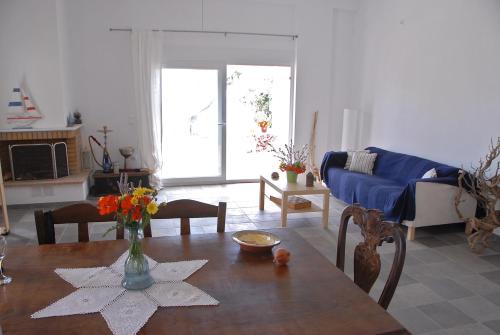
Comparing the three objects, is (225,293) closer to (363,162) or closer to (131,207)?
(131,207)

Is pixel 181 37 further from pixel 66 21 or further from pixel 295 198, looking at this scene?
pixel 295 198

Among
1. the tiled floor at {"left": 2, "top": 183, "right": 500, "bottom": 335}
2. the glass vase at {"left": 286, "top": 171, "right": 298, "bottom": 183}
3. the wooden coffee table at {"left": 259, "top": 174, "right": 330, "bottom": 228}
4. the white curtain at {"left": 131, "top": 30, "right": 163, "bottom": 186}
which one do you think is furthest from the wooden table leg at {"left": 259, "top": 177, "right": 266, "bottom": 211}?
the white curtain at {"left": 131, "top": 30, "right": 163, "bottom": 186}

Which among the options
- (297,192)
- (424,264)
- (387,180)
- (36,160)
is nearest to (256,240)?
(424,264)

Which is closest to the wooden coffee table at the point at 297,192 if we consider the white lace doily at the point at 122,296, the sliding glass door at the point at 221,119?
the sliding glass door at the point at 221,119

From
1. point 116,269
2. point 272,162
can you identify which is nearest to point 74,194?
point 272,162

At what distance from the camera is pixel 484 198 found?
3.70 metres

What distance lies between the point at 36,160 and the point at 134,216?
166 inches

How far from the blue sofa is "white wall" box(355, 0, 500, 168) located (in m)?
0.31

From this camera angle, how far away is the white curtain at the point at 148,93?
18.2ft

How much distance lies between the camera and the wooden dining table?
47.6 inches

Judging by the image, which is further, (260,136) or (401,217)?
(260,136)

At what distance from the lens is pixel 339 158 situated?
5.47m

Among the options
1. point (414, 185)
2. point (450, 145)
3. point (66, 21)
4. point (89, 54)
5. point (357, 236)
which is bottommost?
point (357, 236)

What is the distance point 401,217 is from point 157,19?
13.5 ft
